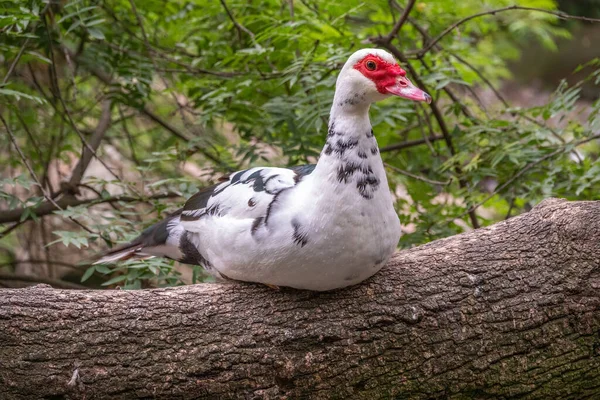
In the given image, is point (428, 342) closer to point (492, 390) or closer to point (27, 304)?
point (492, 390)

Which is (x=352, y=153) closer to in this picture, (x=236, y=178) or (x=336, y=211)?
(x=336, y=211)

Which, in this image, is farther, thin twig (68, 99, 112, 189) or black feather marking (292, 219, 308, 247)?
thin twig (68, 99, 112, 189)

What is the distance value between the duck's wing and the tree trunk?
251mm

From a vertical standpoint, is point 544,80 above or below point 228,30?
above

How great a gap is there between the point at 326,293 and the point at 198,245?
0.50 meters

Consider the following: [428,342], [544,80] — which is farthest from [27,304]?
[544,80]

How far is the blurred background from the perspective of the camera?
2.95 meters

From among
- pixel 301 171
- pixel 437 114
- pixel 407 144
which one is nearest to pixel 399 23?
pixel 437 114

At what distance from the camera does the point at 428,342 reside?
208 cm

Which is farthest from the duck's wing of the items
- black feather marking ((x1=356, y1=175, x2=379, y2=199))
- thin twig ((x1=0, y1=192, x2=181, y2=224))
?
thin twig ((x1=0, y1=192, x2=181, y2=224))

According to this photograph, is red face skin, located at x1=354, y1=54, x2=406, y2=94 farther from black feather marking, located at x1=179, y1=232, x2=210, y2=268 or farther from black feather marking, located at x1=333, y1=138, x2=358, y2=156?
black feather marking, located at x1=179, y1=232, x2=210, y2=268

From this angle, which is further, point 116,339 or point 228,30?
point 228,30

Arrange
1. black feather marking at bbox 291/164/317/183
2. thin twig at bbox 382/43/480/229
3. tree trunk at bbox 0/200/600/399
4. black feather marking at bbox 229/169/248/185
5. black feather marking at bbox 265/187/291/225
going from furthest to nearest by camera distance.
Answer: thin twig at bbox 382/43/480/229 < black feather marking at bbox 229/169/248/185 < black feather marking at bbox 291/164/317/183 < black feather marking at bbox 265/187/291/225 < tree trunk at bbox 0/200/600/399

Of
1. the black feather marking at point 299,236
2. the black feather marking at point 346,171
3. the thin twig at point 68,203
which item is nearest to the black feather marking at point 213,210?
the black feather marking at point 299,236
